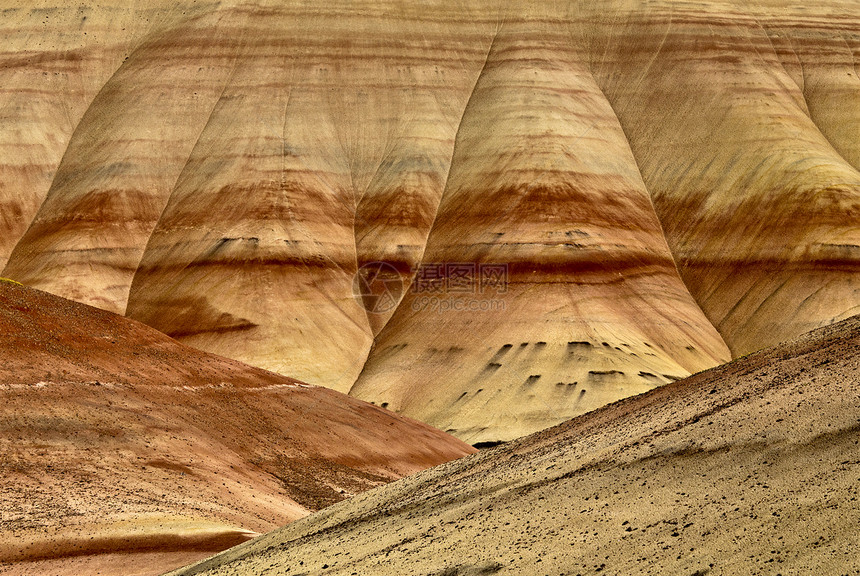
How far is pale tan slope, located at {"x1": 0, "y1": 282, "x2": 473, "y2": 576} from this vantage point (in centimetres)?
2642

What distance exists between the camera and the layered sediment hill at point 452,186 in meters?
62.0

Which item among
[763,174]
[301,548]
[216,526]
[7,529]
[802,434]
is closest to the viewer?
[802,434]

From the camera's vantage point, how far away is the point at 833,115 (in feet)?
Result: 250

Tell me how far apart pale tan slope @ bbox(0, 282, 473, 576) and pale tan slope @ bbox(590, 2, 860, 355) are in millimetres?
25704

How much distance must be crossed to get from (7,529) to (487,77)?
5510 centimetres

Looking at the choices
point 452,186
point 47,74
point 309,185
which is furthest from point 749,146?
point 47,74

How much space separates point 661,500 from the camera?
14.0 meters

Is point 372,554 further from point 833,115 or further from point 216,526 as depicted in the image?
point 833,115

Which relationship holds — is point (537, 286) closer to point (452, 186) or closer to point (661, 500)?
point (452, 186)

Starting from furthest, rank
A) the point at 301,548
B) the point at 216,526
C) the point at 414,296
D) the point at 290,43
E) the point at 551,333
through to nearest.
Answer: the point at 290,43
the point at 414,296
the point at 551,333
the point at 216,526
the point at 301,548

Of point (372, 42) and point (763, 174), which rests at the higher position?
point (372, 42)

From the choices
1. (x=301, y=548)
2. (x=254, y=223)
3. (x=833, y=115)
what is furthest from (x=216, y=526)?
(x=833, y=115)

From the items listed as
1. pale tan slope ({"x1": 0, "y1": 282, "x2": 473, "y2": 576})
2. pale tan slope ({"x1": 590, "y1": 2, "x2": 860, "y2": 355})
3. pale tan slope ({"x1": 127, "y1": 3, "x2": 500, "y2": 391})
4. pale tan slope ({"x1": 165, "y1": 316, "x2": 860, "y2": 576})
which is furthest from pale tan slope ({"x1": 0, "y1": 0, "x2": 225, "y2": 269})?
pale tan slope ({"x1": 165, "y1": 316, "x2": 860, "y2": 576})

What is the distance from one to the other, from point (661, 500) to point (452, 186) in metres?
57.0
